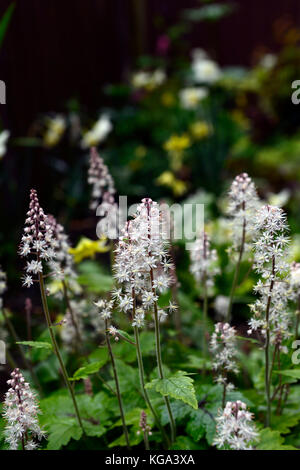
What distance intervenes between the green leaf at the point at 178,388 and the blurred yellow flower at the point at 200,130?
4068mm

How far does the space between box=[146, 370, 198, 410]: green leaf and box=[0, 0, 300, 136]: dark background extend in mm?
3475

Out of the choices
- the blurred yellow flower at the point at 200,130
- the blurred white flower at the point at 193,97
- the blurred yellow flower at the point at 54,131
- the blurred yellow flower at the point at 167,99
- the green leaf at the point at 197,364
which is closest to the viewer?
the green leaf at the point at 197,364

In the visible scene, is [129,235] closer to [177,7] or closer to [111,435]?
[111,435]

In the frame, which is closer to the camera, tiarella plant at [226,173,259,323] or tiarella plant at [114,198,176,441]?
tiarella plant at [114,198,176,441]

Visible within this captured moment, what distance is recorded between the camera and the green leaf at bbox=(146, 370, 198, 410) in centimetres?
135

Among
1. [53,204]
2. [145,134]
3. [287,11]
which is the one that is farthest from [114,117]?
[287,11]

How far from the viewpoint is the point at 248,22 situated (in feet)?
30.3

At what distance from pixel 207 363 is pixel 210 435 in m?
0.38

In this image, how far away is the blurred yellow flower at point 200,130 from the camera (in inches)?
208

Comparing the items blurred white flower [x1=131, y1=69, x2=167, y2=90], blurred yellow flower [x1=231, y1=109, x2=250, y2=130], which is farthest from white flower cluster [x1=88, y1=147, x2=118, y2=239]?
blurred yellow flower [x1=231, y1=109, x2=250, y2=130]

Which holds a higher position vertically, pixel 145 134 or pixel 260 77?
pixel 260 77

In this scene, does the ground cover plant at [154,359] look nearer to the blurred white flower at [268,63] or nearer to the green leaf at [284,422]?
Result: the green leaf at [284,422]

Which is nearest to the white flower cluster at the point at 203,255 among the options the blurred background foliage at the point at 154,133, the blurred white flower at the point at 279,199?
the blurred white flower at the point at 279,199

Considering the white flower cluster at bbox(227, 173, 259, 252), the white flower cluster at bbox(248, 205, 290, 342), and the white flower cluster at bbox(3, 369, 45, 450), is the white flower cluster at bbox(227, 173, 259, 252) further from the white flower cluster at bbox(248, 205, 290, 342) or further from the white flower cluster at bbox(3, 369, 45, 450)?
the white flower cluster at bbox(3, 369, 45, 450)
